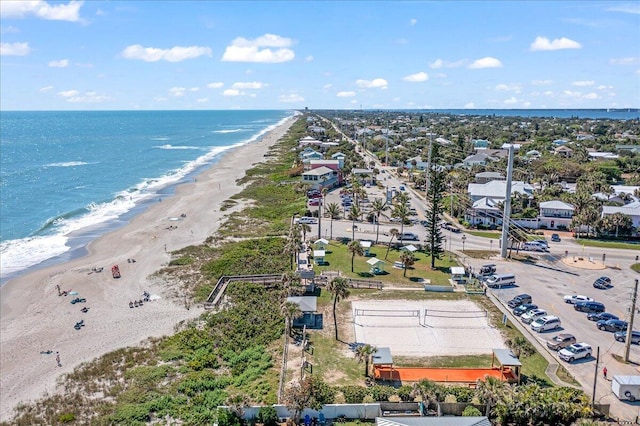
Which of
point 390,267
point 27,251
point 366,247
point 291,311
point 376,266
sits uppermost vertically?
point 366,247

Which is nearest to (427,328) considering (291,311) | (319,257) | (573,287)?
(291,311)

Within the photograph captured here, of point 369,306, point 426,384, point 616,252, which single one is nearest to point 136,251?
point 369,306

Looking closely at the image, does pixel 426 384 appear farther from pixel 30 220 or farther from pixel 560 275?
pixel 30 220

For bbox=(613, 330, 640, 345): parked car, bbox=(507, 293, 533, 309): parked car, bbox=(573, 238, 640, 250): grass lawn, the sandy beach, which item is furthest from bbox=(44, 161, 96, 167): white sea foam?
bbox=(613, 330, 640, 345): parked car

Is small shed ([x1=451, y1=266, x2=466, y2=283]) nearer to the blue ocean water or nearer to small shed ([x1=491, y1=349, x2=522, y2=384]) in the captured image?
small shed ([x1=491, y1=349, x2=522, y2=384])

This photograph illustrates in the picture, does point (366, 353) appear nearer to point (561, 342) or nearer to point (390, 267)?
point (561, 342)
